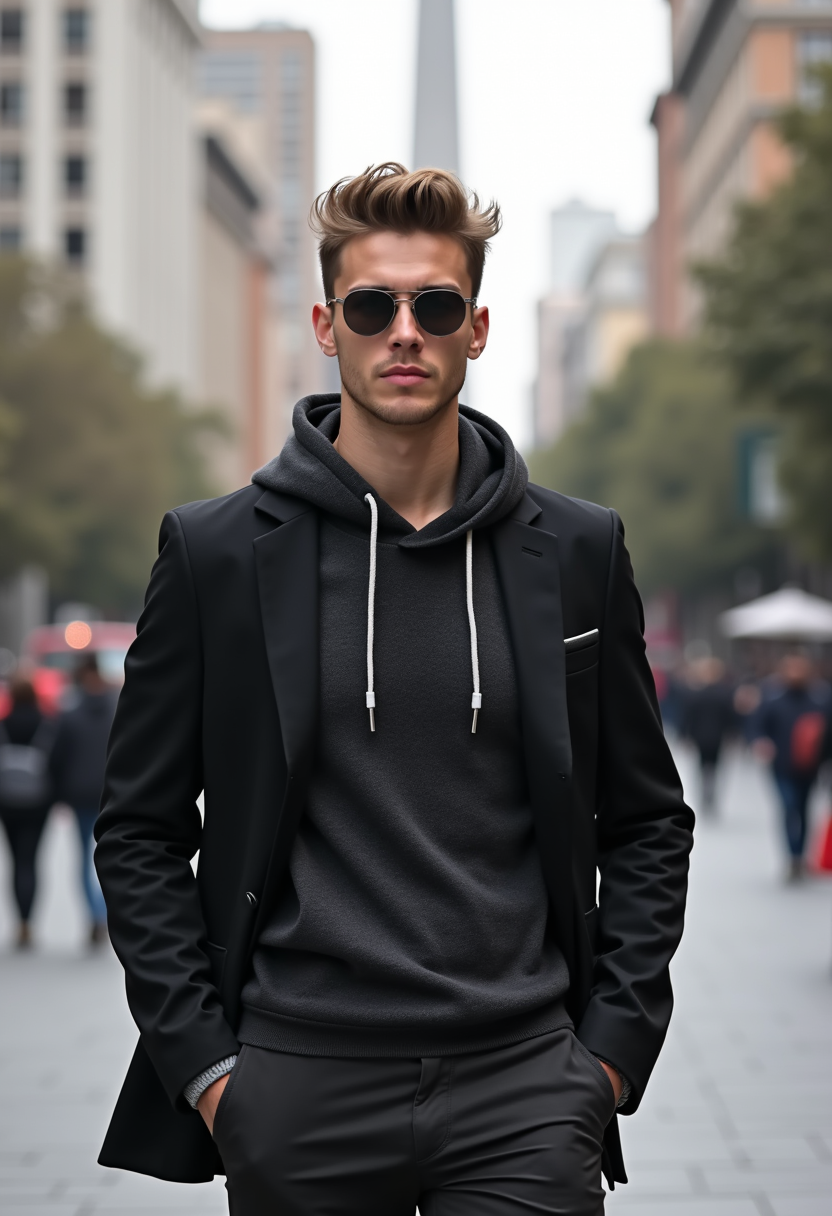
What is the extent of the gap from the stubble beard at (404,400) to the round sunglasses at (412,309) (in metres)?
0.06

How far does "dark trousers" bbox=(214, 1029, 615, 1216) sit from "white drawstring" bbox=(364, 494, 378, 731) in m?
0.47

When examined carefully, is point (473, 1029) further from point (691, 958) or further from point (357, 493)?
point (691, 958)

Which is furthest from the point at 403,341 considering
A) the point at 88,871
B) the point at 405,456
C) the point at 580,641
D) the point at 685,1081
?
the point at 88,871

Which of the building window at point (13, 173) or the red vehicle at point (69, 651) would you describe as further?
the building window at point (13, 173)

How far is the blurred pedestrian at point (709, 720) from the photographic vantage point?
20.4 m

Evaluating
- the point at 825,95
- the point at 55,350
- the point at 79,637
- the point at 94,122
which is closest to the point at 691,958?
the point at 825,95

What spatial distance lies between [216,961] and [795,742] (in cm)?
1224

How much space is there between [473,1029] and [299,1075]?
0.78 ft

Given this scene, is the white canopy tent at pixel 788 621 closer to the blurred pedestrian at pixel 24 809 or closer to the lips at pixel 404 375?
the blurred pedestrian at pixel 24 809

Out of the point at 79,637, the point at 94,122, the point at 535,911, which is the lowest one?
the point at 79,637

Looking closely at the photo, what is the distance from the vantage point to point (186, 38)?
10344 centimetres

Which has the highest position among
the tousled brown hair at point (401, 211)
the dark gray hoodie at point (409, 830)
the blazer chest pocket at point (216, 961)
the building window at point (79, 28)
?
the building window at point (79, 28)

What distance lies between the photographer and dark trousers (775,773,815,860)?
14.6 m

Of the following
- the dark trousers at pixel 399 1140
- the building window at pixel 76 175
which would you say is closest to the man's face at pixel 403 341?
the dark trousers at pixel 399 1140
